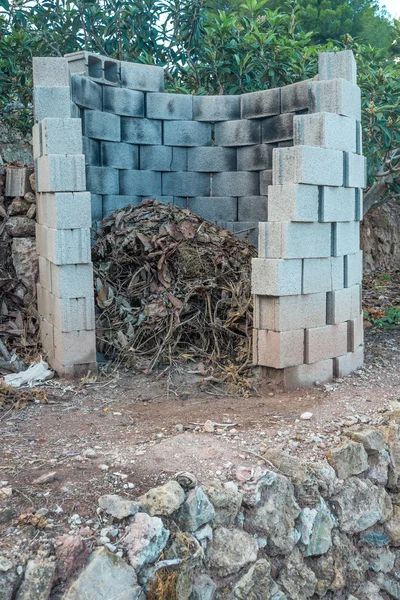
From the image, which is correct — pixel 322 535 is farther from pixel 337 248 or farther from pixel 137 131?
pixel 137 131

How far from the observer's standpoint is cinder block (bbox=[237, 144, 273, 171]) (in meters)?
8.49

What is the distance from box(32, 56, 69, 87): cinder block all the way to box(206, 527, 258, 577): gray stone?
15.7 ft

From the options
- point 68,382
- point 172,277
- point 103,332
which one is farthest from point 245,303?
point 68,382

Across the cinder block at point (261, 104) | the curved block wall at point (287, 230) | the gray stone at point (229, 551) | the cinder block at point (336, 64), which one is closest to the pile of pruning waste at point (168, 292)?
the curved block wall at point (287, 230)

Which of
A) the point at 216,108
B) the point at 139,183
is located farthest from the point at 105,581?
the point at 216,108

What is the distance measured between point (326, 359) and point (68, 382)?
2613mm

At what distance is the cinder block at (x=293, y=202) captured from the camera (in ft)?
20.8

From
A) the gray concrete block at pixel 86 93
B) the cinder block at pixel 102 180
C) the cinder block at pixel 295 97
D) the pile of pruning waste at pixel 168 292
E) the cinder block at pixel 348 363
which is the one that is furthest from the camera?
the cinder block at pixel 102 180

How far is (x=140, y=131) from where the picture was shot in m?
8.67

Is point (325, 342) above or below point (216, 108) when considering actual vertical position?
below

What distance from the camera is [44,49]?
35.9ft

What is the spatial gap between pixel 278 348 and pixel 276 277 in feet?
2.26

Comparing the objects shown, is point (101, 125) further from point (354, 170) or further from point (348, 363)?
point (348, 363)

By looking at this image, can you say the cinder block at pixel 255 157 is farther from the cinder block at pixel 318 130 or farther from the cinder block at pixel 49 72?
the cinder block at pixel 49 72
